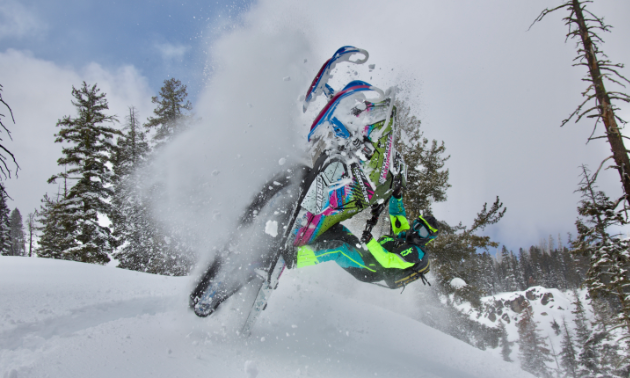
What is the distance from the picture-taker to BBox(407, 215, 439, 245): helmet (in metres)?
3.88

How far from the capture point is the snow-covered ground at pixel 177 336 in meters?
1.94

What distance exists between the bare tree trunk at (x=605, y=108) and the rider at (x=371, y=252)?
4896mm

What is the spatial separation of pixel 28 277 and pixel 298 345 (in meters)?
3.14

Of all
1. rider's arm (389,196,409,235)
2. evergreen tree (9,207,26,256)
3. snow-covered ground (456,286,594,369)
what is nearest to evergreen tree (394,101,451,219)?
rider's arm (389,196,409,235)

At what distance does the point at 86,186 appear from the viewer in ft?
49.2

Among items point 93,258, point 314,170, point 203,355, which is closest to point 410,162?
point 314,170

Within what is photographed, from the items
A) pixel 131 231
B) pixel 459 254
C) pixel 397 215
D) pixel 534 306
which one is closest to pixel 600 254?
pixel 459 254

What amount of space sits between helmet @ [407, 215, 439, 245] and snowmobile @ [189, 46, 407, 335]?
2.17 ft

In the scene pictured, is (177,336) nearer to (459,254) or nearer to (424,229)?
(424,229)

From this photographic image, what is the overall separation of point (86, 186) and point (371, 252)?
16543 millimetres

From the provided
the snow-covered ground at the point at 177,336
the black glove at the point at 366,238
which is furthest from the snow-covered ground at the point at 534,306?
the black glove at the point at 366,238

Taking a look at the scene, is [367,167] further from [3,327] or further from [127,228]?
[127,228]

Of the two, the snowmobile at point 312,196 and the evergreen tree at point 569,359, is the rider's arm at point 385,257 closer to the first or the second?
the snowmobile at point 312,196

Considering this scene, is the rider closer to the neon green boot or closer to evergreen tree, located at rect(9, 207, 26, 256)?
the neon green boot
